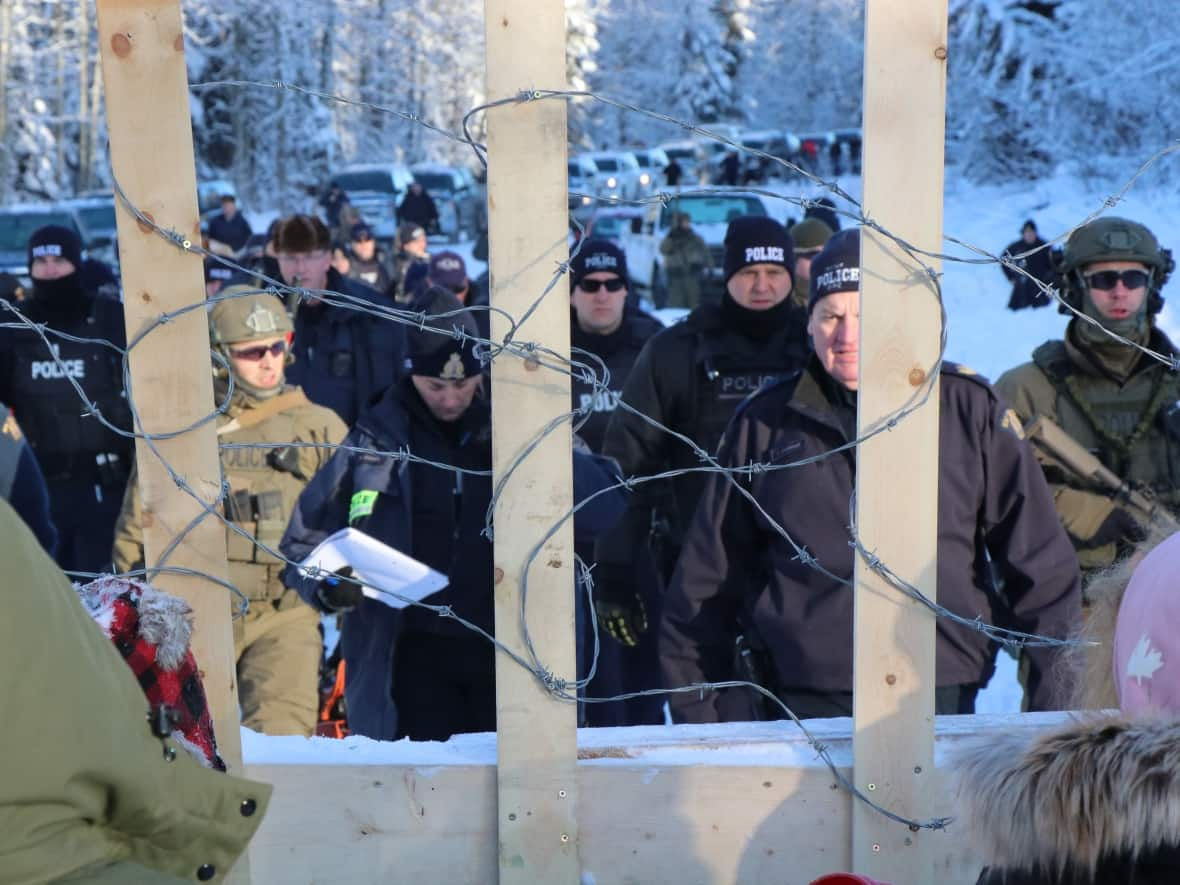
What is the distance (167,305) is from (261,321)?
257 centimetres

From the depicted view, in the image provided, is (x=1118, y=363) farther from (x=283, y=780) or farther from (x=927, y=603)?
(x=283, y=780)

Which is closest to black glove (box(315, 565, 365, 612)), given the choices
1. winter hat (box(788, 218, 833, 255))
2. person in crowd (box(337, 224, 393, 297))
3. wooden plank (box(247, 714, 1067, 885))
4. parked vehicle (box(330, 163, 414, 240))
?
wooden plank (box(247, 714, 1067, 885))

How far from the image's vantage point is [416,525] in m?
4.40

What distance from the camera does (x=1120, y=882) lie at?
1.49 m

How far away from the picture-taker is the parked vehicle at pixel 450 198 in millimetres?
27125

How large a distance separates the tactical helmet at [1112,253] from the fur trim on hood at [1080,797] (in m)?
3.37

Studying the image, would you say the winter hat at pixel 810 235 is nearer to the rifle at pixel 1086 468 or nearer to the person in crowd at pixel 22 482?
the rifle at pixel 1086 468

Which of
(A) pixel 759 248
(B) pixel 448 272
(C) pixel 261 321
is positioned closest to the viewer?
(C) pixel 261 321

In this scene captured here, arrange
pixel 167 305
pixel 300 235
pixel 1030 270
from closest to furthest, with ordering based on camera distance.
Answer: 1. pixel 167 305
2. pixel 300 235
3. pixel 1030 270

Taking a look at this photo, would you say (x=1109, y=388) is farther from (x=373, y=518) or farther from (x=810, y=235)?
(x=810, y=235)

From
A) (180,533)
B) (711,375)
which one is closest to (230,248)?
(711,375)

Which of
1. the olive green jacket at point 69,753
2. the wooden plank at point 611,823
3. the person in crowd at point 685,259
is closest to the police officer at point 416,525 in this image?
the wooden plank at point 611,823

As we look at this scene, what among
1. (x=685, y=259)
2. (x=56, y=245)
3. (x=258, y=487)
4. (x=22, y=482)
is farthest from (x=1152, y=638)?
(x=685, y=259)

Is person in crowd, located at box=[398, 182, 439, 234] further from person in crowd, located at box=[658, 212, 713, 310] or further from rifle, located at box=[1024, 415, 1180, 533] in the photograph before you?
rifle, located at box=[1024, 415, 1180, 533]
